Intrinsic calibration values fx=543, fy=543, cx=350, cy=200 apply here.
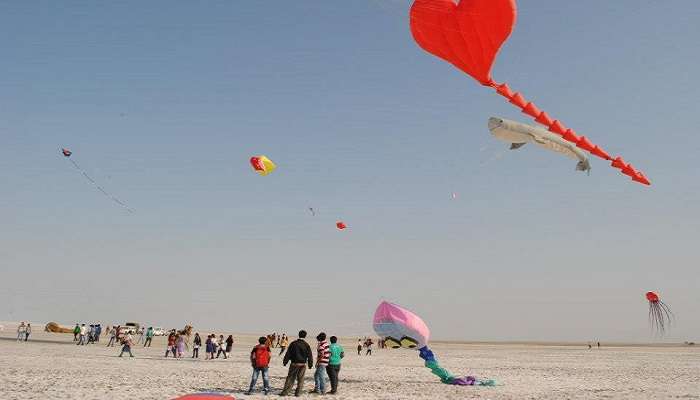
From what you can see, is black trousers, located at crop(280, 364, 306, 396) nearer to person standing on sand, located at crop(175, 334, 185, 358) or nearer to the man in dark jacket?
the man in dark jacket

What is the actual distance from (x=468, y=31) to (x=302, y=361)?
9252mm

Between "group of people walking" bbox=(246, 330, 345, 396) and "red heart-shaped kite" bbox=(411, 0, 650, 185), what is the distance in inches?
313

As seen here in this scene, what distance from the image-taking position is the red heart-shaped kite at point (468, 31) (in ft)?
44.1

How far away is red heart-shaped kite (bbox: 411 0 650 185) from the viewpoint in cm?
1343

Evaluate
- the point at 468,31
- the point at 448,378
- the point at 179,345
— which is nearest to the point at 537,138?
the point at 468,31

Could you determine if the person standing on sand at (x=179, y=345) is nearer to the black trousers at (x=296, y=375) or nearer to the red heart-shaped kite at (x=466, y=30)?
the black trousers at (x=296, y=375)

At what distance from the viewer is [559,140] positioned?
1942cm

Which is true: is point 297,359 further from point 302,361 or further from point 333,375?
point 333,375

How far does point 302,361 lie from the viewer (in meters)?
13.5

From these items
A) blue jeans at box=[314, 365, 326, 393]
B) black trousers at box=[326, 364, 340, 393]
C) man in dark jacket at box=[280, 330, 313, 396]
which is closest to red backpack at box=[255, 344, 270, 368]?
man in dark jacket at box=[280, 330, 313, 396]

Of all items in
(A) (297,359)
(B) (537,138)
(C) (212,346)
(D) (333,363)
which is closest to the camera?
(A) (297,359)

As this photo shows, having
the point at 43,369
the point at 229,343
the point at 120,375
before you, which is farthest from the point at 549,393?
the point at 229,343

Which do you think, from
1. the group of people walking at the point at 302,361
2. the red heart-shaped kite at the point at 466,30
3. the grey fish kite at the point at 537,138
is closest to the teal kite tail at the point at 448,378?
the group of people walking at the point at 302,361

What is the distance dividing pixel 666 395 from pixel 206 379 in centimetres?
1452
